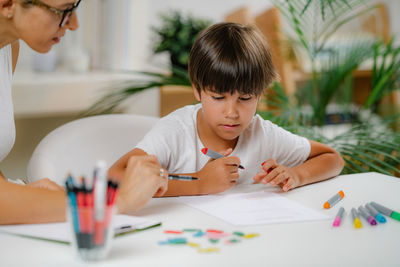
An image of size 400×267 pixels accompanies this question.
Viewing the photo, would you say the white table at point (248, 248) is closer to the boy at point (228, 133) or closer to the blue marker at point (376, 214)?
the blue marker at point (376, 214)

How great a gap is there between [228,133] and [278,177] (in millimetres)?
177

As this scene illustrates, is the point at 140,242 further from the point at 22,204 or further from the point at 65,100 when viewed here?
the point at 65,100

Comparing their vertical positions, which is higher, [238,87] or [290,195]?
[238,87]

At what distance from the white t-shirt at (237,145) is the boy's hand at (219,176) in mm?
154

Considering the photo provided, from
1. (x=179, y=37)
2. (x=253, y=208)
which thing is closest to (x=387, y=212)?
(x=253, y=208)

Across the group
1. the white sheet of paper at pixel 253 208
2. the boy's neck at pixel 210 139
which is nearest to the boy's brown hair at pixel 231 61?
the boy's neck at pixel 210 139

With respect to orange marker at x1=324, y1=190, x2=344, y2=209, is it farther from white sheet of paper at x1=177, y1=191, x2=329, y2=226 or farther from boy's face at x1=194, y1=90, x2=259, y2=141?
boy's face at x1=194, y1=90, x2=259, y2=141

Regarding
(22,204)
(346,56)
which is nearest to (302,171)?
(22,204)

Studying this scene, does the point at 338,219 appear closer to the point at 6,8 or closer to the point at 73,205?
the point at 73,205

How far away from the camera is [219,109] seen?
1205 mm

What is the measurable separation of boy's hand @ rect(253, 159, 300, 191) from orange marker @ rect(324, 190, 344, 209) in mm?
124

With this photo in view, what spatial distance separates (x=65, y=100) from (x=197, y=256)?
5.69ft

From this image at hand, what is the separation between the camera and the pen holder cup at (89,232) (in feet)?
2.08

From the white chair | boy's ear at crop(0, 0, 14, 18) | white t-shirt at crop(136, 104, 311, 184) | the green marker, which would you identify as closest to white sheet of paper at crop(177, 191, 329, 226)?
the green marker
